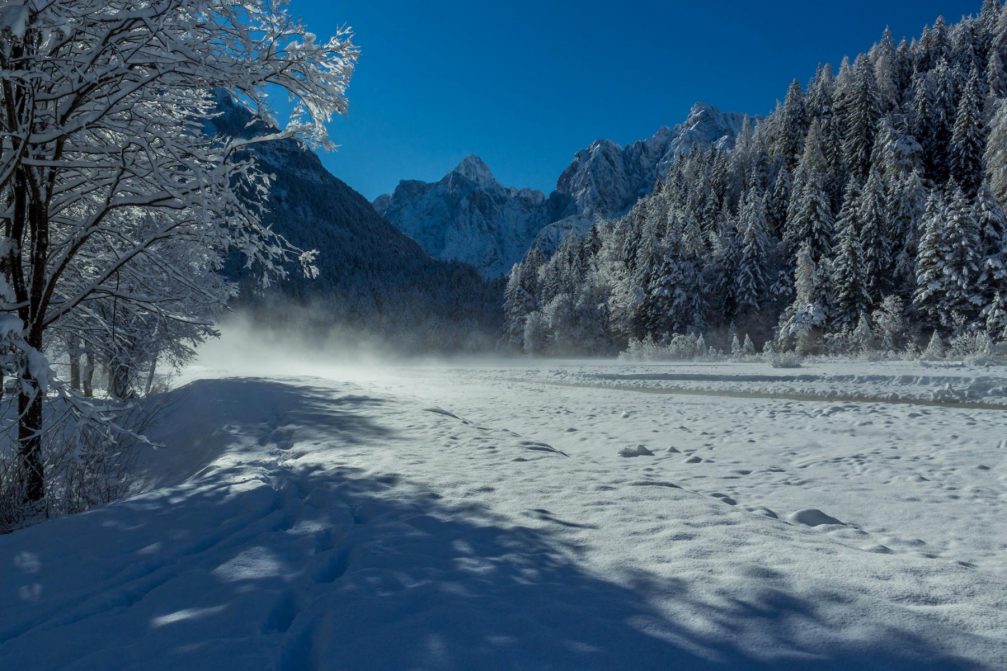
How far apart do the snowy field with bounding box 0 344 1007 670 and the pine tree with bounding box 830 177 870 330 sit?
33.9 metres

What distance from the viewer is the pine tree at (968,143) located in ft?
141

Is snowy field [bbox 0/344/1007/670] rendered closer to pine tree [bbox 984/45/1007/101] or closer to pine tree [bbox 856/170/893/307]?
pine tree [bbox 856/170/893/307]

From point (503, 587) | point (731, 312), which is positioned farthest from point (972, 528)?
point (731, 312)

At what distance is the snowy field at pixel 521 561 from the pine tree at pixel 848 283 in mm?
33869

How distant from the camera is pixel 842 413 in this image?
36.3 ft

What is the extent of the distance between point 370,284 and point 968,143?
326 feet

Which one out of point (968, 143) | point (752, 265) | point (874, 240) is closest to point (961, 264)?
point (874, 240)

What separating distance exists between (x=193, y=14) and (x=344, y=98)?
1.42 meters

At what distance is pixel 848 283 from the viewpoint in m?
37.3

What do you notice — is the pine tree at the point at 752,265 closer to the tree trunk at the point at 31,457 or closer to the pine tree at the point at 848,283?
the pine tree at the point at 848,283

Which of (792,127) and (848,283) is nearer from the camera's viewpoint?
(848,283)

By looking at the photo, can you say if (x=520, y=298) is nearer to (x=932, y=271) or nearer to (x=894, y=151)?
(x=894, y=151)

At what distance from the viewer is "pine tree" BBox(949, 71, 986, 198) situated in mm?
43125

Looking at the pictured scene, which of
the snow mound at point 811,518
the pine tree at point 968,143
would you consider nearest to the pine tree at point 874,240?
the pine tree at point 968,143
